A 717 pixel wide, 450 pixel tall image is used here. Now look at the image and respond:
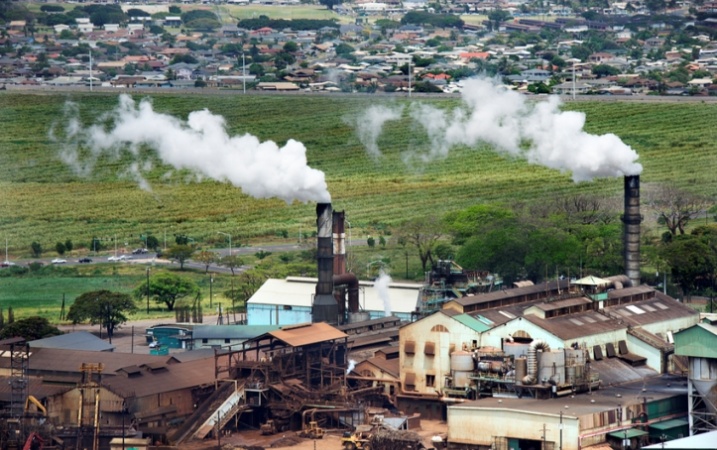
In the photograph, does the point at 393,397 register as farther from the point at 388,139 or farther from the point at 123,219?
the point at 388,139

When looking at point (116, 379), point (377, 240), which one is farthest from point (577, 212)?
point (116, 379)

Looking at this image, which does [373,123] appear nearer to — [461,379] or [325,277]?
[325,277]

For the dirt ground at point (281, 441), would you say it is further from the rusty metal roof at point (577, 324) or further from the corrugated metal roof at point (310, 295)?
the corrugated metal roof at point (310, 295)

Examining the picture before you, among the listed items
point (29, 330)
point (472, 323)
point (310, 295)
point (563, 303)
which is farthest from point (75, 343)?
point (563, 303)

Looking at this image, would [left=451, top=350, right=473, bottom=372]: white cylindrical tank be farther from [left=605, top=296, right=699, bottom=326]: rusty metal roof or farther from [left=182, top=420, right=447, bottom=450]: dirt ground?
[left=605, top=296, right=699, bottom=326]: rusty metal roof

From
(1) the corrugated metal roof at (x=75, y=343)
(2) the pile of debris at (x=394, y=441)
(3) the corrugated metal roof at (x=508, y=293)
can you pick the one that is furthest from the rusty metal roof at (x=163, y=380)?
(3) the corrugated metal roof at (x=508, y=293)
